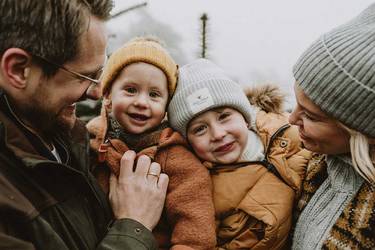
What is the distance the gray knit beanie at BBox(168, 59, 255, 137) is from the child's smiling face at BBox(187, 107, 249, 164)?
0.17ft

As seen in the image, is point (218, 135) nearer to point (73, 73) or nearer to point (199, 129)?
point (199, 129)

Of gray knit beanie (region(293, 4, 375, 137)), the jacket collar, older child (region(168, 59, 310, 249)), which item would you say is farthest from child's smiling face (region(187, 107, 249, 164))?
the jacket collar

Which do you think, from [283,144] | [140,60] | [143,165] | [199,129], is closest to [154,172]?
[143,165]

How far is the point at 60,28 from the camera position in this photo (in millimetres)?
1808

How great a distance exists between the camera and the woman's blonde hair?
1.94 metres

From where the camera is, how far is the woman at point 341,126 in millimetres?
1920

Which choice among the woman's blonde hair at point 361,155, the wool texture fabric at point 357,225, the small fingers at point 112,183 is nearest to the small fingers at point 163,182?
the small fingers at point 112,183

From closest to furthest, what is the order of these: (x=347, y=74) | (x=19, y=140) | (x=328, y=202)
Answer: (x=19, y=140)
(x=347, y=74)
(x=328, y=202)

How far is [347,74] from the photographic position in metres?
1.92

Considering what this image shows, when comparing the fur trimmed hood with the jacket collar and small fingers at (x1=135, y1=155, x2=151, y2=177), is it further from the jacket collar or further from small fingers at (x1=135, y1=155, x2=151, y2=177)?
the jacket collar

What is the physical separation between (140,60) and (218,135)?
2.00 feet

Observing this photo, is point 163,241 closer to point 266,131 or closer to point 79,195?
point 79,195

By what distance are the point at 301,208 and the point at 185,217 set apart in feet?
2.05

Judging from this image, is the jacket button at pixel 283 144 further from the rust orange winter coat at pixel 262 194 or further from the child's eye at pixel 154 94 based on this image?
the child's eye at pixel 154 94
